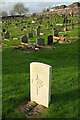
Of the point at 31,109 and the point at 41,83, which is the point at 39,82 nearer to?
the point at 41,83

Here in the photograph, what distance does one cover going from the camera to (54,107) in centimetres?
A: 584

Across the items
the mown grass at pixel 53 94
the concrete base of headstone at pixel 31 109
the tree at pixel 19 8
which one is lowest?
the concrete base of headstone at pixel 31 109

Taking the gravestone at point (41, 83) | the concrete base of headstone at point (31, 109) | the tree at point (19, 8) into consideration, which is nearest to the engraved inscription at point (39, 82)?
the gravestone at point (41, 83)

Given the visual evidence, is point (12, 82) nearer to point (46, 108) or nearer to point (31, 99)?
point (31, 99)

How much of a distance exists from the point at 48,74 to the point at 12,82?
358 centimetres

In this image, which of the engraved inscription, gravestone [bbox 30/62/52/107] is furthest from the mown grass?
the engraved inscription

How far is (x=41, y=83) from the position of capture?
6.06 meters

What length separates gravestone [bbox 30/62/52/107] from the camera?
5.79m

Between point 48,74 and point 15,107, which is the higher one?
point 48,74

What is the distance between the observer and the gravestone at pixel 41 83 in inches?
228

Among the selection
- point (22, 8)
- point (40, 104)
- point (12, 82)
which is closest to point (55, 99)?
point (40, 104)

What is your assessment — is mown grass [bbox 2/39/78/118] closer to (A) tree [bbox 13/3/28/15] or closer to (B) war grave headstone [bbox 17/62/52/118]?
(B) war grave headstone [bbox 17/62/52/118]

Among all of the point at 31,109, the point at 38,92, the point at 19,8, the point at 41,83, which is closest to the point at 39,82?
the point at 41,83

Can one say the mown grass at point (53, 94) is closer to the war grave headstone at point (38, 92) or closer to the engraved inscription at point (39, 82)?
the war grave headstone at point (38, 92)
